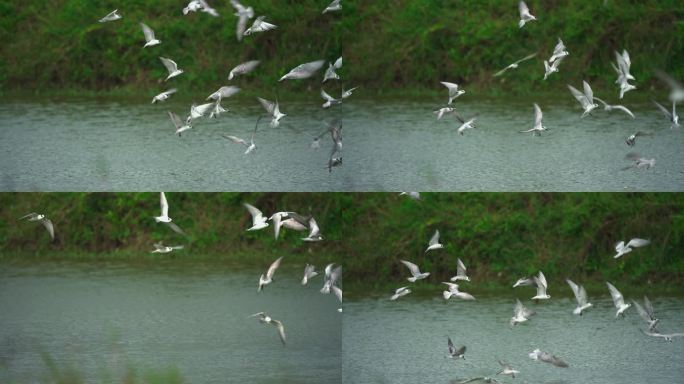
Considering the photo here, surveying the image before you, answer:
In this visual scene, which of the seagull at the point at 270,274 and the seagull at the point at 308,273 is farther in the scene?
the seagull at the point at 308,273

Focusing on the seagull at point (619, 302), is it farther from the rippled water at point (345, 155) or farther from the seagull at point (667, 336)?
the rippled water at point (345, 155)

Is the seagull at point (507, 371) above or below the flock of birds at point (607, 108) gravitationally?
below

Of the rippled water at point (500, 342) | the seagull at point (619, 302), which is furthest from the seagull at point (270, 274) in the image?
the seagull at point (619, 302)

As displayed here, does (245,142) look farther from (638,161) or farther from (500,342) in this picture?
(638,161)

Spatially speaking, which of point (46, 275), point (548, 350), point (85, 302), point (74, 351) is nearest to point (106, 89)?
point (46, 275)

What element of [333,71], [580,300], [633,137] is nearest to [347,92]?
[333,71]

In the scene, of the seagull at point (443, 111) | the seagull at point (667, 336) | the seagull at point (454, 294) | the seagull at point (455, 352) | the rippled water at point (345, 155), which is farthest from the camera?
the seagull at point (443, 111)
